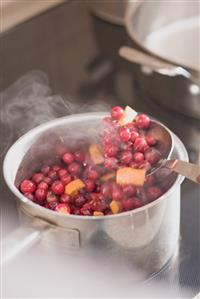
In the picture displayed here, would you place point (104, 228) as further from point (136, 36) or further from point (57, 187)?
point (136, 36)

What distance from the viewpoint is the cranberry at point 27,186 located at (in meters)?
0.67

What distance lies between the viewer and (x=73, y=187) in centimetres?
68

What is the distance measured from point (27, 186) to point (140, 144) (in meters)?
0.13

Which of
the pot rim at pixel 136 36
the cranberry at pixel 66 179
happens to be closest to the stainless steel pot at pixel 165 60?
the pot rim at pixel 136 36

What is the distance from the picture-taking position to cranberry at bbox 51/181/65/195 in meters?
0.68

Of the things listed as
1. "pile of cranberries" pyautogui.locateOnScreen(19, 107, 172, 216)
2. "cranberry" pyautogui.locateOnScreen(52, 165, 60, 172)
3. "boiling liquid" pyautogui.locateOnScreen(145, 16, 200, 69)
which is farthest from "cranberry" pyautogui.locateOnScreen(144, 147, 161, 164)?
"boiling liquid" pyautogui.locateOnScreen(145, 16, 200, 69)

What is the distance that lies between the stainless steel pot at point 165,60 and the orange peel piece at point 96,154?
0.15m

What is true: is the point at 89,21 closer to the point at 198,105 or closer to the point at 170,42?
the point at 170,42

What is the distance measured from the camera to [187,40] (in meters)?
0.97

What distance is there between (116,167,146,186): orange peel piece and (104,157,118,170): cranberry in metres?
0.02

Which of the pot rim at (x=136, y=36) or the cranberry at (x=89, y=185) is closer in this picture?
the cranberry at (x=89, y=185)

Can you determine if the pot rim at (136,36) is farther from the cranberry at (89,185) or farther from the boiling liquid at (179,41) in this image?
the cranberry at (89,185)

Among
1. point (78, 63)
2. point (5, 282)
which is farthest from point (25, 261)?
point (78, 63)

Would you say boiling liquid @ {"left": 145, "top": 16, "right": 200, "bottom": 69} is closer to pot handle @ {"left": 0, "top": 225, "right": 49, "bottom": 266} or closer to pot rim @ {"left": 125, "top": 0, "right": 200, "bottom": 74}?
pot rim @ {"left": 125, "top": 0, "right": 200, "bottom": 74}
